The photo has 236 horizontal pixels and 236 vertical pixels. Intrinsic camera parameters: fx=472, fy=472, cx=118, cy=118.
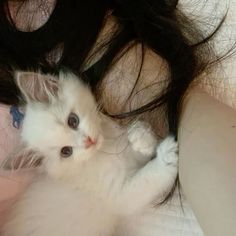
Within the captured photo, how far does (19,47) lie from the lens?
0.95 metres

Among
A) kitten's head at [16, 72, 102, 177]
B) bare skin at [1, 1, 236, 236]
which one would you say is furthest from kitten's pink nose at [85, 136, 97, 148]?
bare skin at [1, 1, 236, 236]

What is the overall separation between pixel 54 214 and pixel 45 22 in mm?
409

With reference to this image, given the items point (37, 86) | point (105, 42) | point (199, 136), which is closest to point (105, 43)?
point (105, 42)

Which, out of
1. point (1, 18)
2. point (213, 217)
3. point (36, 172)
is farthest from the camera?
point (36, 172)

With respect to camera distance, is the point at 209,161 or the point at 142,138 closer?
the point at 209,161

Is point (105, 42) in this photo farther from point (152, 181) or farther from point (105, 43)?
point (152, 181)

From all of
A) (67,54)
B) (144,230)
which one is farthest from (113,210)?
(67,54)

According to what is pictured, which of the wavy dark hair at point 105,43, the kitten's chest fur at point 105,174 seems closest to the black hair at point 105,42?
the wavy dark hair at point 105,43

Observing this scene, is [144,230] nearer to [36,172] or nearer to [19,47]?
[36,172]

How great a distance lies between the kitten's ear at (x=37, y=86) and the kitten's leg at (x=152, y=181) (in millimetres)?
251

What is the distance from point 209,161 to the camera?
855mm

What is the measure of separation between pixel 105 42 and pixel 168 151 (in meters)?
0.26

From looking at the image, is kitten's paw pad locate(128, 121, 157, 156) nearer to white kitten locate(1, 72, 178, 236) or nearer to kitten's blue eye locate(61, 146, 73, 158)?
white kitten locate(1, 72, 178, 236)

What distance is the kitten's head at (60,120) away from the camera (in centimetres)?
95
